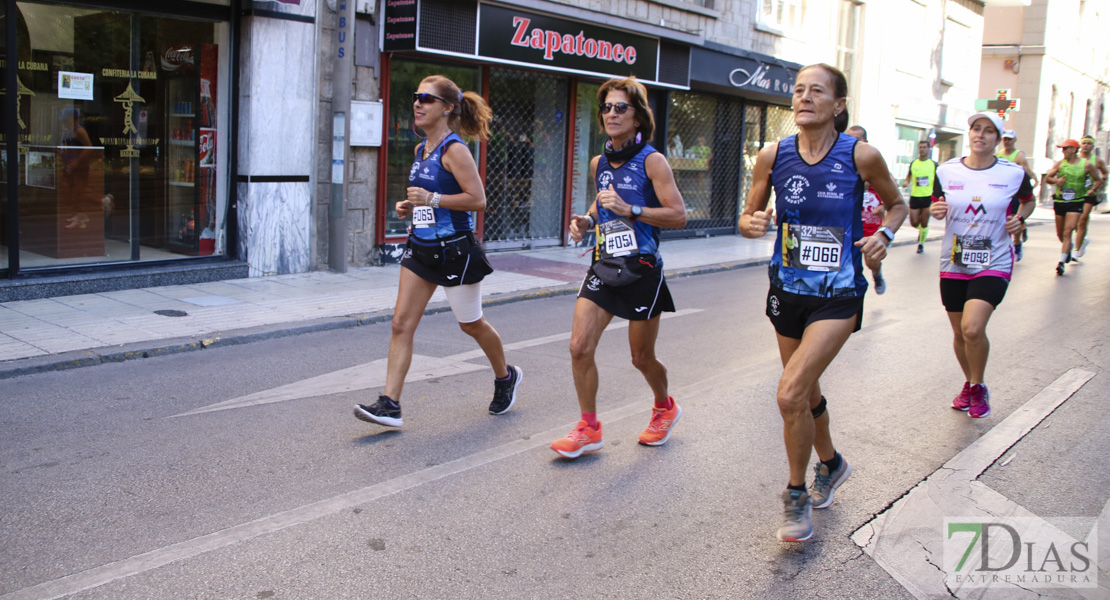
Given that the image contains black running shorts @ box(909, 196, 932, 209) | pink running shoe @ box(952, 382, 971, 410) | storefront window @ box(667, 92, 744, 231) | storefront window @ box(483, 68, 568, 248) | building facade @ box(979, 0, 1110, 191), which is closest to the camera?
pink running shoe @ box(952, 382, 971, 410)

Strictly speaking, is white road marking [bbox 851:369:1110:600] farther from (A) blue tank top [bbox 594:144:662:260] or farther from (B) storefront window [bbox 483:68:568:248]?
(B) storefront window [bbox 483:68:568:248]

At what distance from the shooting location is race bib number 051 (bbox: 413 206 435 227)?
531 cm

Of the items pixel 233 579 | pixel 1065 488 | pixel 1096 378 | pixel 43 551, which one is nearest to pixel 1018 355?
pixel 1096 378

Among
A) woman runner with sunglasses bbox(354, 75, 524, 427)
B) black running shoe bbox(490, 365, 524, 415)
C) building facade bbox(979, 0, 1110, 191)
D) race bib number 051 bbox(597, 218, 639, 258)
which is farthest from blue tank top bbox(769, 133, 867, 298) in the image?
building facade bbox(979, 0, 1110, 191)

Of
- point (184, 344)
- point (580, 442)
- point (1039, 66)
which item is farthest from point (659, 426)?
point (1039, 66)

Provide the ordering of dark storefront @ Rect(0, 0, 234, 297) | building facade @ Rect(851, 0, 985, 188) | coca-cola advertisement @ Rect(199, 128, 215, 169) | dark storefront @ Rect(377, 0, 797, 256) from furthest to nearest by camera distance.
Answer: building facade @ Rect(851, 0, 985, 188)
dark storefront @ Rect(377, 0, 797, 256)
coca-cola advertisement @ Rect(199, 128, 215, 169)
dark storefront @ Rect(0, 0, 234, 297)

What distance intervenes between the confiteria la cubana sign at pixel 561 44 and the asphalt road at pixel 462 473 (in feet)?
19.8

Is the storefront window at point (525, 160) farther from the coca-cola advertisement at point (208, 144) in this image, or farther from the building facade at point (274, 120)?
the coca-cola advertisement at point (208, 144)

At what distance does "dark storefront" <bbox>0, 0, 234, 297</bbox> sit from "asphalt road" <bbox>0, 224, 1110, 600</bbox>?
327 cm

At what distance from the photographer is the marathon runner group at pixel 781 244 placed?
395cm

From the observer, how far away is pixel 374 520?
401cm

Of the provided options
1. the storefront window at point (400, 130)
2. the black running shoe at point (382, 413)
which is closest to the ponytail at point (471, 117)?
the black running shoe at point (382, 413)

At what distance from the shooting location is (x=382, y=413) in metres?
5.19

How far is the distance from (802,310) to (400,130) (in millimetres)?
9206
